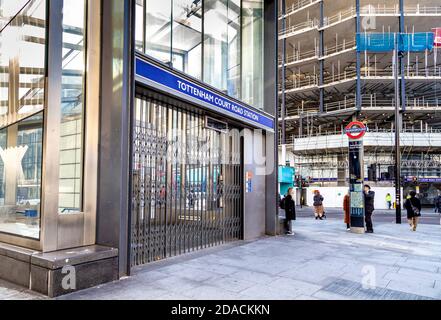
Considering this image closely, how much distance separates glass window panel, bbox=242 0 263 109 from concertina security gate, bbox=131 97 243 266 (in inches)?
78.8

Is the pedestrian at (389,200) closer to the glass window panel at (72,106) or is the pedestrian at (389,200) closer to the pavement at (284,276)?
the pavement at (284,276)

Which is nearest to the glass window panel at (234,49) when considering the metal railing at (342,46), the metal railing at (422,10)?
the metal railing at (342,46)

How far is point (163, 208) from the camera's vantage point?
777 cm

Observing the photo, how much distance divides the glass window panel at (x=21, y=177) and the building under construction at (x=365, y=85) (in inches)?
1228

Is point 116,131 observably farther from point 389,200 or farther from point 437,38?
point 437,38

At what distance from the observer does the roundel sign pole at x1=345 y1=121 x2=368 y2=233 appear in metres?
13.8

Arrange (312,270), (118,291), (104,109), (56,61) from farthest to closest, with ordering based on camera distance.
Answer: (312,270)
(104,109)
(56,61)
(118,291)

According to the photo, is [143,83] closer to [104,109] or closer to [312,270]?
[104,109]

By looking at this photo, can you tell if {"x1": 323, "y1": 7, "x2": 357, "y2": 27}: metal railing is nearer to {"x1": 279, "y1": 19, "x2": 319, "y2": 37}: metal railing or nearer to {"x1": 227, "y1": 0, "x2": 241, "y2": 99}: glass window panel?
{"x1": 279, "y1": 19, "x2": 319, "y2": 37}: metal railing

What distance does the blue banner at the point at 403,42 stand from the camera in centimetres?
3556

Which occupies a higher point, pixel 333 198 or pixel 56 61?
pixel 56 61

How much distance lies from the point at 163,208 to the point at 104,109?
98.0 inches
